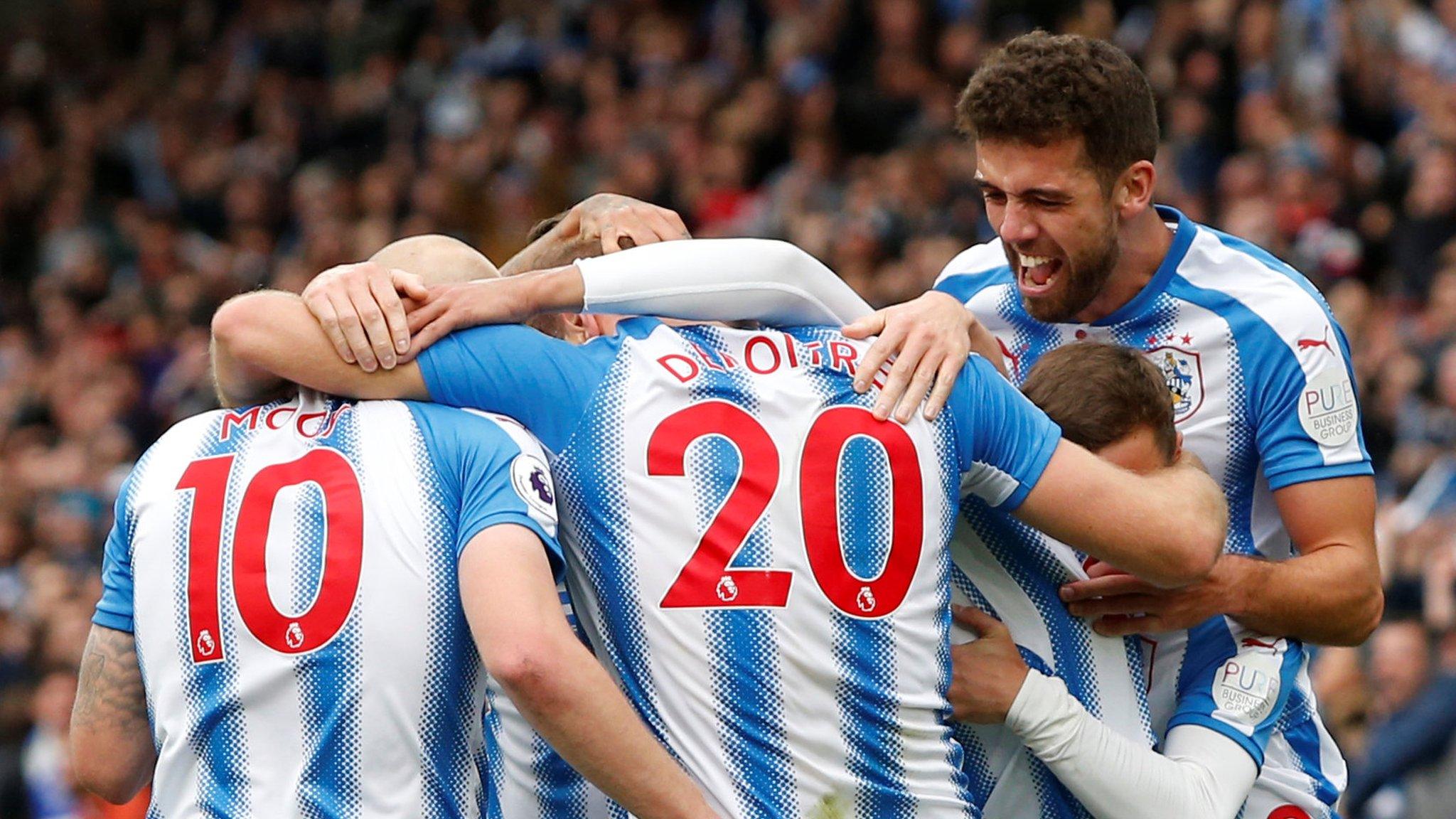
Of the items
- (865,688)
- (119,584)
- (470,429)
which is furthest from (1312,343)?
(119,584)

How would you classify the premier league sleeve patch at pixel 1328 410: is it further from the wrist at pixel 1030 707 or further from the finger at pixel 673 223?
the finger at pixel 673 223

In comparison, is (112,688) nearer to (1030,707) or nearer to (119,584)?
(119,584)

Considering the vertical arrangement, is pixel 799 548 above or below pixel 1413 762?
above

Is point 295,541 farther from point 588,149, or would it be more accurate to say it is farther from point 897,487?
point 588,149

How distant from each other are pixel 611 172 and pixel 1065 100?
31.9ft

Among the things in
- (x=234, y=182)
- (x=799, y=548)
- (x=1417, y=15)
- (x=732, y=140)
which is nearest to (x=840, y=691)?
(x=799, y=548)

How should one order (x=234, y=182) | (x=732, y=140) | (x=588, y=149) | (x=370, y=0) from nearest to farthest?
(x=732, y=140), (x=588, y=149), (x=234, y=182), (x=370, y=0)

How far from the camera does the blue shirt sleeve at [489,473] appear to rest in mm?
3172

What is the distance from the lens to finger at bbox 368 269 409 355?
3348 millimetres

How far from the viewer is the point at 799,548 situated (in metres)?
3.31

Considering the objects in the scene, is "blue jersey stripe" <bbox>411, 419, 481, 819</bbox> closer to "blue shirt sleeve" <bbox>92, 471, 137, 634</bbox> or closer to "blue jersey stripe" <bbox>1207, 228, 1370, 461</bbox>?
"blue shirt sleeve" <bbox>92, 471, 137, 634</bbox>

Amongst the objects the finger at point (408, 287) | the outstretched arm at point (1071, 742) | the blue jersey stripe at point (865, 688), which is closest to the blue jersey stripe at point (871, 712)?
the blue jersey stripe at point (865, 688)

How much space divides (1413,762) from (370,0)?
13.4 meters

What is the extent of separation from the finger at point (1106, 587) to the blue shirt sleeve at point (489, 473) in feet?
3.75
